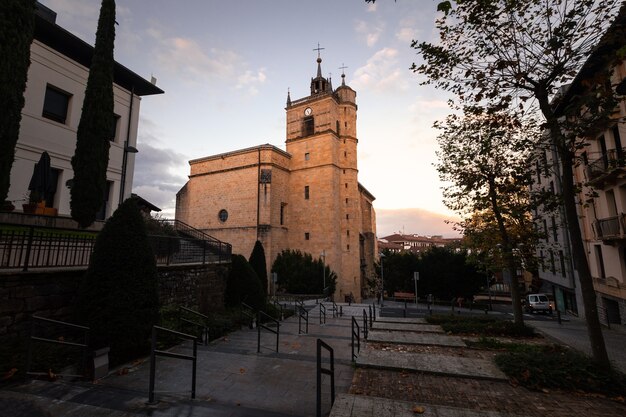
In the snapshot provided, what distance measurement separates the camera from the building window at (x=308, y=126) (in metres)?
38.3

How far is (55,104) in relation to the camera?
39.7 feet

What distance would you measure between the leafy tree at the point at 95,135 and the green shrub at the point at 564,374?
14098 mm

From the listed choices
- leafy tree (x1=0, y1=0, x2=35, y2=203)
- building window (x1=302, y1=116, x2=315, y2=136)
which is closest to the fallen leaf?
leafy tree (x1=0, y1=0, x2=35, y2=203)

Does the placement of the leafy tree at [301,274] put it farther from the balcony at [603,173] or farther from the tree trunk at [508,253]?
the balcony at [603,173]

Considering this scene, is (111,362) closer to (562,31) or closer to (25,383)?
(25,383)

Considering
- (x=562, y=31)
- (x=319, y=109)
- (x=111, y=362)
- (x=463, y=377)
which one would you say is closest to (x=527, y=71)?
(x=562, y=31)

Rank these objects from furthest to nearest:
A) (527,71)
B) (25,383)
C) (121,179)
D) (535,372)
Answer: (121,179) → (527,71) → (535,372) → (25,383)

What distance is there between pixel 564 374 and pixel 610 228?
41.5 feet

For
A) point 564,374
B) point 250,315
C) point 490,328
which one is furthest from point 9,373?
point 490,328

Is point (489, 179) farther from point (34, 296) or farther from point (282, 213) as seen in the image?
point (282, 213)

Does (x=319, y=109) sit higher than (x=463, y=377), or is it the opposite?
(x=319, y=109)

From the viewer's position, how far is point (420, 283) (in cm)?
2767

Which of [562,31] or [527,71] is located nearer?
[562,31]

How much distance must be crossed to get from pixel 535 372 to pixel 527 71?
7049 millimetres
